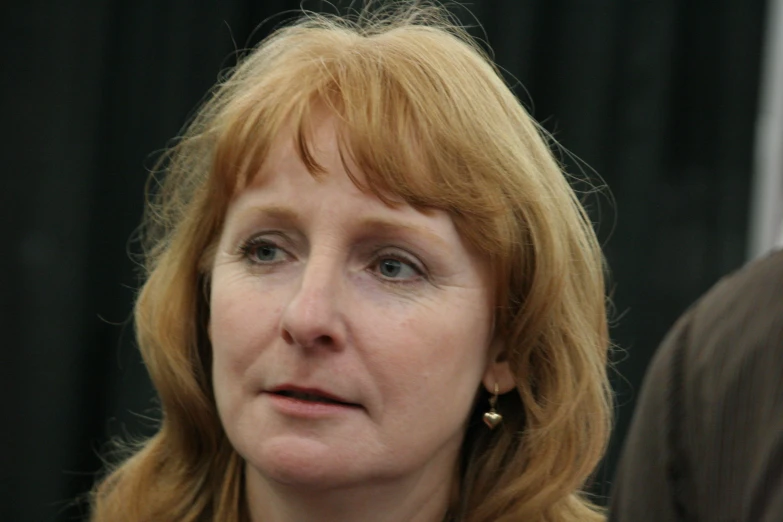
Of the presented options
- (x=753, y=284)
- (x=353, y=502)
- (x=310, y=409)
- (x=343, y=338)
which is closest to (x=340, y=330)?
(x=343, y=338)

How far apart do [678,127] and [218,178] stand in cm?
184

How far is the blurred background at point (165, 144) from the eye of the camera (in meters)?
2.91

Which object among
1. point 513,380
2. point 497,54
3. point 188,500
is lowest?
point 188,500

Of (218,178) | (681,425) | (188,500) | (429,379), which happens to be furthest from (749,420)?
(188,500)

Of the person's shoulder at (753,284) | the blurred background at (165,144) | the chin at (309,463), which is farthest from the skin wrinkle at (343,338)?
the blurred background at (165,144)

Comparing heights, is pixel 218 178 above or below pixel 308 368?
above

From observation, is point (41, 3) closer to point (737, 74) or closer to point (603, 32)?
point (603, 32)

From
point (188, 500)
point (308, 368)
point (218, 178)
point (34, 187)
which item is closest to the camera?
point (308, 368)

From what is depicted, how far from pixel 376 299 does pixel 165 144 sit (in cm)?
155

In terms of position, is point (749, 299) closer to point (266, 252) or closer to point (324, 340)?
point (324, 340)

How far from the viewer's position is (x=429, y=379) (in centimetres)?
158

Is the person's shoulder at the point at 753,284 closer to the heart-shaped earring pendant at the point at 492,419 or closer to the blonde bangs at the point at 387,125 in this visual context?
the blonde bangs at the point at 387,125

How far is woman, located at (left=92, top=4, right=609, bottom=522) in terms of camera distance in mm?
1559

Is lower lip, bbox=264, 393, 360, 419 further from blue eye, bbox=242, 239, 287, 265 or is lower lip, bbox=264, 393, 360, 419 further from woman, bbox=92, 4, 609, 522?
blue eye, bbox=242, 239, 287, 265
